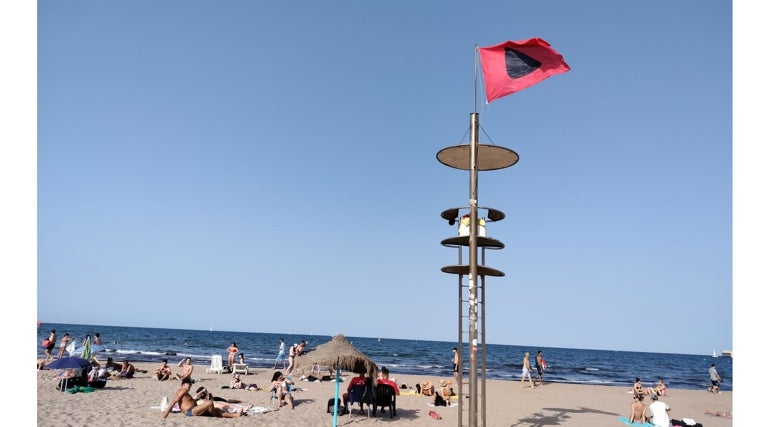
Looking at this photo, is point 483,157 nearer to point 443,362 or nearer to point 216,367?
point 216,367

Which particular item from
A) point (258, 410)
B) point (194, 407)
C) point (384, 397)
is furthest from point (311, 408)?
point (194, 407)

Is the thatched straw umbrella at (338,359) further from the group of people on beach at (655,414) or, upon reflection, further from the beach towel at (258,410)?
the group of people on beach at (655,414)

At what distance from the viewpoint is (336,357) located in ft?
38.5

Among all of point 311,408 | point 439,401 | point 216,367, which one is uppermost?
point 311,408

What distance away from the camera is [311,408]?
14281mm

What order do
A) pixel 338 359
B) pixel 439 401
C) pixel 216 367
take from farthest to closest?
pixel 216 367, pixel 439 401, pixel 338 359

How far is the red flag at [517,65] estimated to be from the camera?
306 inches

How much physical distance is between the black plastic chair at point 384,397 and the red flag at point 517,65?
28.4ft

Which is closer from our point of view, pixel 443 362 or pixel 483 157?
pixel 483 157

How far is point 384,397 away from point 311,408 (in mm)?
2355

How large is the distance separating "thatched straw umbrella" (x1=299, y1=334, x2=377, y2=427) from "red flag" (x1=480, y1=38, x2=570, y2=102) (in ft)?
22.6
